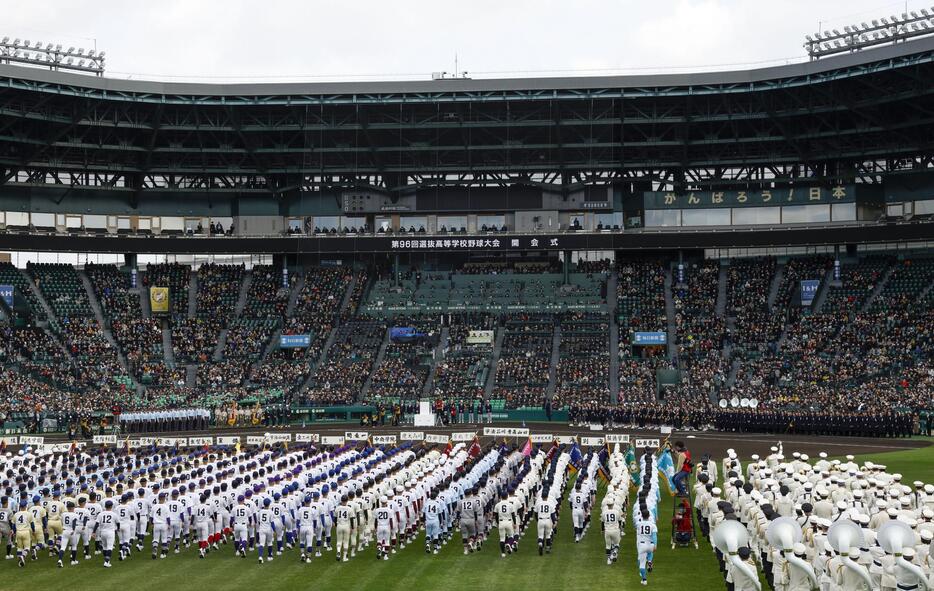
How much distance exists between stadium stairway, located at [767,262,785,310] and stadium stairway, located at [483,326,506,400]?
1672 cm

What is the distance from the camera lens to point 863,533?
18328 millimetres

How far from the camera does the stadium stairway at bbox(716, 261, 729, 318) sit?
7144 centimetres

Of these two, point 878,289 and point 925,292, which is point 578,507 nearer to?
point 925,292

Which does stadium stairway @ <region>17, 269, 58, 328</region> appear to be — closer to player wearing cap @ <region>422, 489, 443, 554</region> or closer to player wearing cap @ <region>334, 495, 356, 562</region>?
player wearing cap @ <region>334, 495, 356, 562</region>

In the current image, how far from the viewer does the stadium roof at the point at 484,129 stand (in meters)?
65.9

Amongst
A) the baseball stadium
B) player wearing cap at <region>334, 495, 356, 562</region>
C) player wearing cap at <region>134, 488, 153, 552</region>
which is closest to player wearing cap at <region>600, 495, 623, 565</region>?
player wearing cap at <region>334, 495, 356, 562</region>

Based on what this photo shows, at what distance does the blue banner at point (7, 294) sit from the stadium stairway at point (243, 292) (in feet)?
44.8

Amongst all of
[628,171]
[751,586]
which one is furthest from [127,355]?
[751,586]

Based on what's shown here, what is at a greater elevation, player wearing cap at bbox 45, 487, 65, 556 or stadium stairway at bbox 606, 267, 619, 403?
stadium stairway at bbox 606, 267, 619, 403

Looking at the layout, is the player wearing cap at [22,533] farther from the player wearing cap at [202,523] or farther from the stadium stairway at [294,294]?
the stadium stairway at [294,294]

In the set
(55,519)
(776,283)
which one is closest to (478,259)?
(776,283)

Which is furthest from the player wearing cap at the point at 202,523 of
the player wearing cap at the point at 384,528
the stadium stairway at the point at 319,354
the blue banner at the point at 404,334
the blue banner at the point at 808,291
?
the blue banner at the point at 808,291

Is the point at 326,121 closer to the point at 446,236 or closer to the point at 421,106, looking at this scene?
the point at 421,106

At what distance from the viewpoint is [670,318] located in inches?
2808
